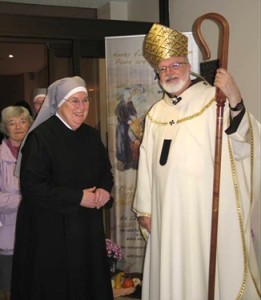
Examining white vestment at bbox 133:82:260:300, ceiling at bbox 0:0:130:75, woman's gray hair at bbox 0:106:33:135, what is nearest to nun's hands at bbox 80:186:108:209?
white vestment at bbox 133:82:260:300

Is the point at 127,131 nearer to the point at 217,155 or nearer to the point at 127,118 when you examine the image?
the point at 127,118

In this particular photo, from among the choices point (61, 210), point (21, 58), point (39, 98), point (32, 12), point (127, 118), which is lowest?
point (61, 210)

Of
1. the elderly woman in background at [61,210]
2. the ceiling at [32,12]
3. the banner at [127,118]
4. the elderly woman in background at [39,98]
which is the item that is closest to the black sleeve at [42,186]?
the elderly woman in background at [61,210]

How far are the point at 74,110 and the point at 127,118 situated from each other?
1.35 m

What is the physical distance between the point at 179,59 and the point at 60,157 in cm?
85

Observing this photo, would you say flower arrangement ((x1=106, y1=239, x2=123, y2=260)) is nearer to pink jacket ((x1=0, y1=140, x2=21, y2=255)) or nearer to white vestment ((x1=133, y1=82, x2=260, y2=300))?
pink jacket ((x1=0, y1=140, x2=21, y2=255))

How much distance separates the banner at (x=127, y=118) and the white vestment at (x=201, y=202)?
1.28m

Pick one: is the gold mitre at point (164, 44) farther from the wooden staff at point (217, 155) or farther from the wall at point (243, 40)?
the wall at point (243, 40)

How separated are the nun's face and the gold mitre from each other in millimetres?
464

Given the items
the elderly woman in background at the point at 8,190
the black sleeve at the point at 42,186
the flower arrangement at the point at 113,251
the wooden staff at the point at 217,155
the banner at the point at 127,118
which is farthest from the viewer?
the banner at the point at 127,118

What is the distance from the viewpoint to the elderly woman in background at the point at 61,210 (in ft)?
7.54

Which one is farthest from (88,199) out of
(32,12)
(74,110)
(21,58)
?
(32,12)

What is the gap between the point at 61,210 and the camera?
90.6 inches

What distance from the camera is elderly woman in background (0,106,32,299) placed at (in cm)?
281
